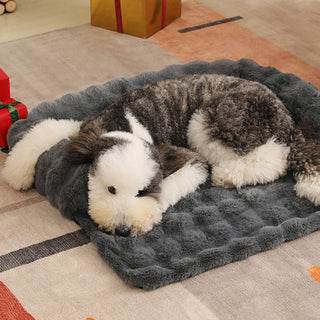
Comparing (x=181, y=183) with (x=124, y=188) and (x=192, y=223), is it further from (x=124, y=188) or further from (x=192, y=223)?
(x=124, y=188)

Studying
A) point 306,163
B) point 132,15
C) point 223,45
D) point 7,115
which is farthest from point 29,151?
point 223,45

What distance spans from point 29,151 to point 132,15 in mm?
1971

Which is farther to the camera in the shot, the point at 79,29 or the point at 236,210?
the point at 79,29

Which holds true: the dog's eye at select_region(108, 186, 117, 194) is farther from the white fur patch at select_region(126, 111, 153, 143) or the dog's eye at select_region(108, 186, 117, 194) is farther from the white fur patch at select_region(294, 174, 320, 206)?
the white fur patch at select_region(294, 174, 320, 206)

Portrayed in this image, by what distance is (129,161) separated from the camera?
2070 mm

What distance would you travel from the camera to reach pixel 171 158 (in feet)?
7.56

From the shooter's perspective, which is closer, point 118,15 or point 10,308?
point 10,308

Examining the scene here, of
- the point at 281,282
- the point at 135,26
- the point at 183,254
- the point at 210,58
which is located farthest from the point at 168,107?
the point at 135,26

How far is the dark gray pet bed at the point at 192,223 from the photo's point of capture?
6.67 feet

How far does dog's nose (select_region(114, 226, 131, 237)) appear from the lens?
6.82 feet

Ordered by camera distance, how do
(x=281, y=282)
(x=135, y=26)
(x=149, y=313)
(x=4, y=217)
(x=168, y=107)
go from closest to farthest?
(x=149, y=313), (x=281, y=282), (x=4, y=217), (x=168, y=107), (x=135, y=26)

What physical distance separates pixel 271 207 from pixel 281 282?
42cm

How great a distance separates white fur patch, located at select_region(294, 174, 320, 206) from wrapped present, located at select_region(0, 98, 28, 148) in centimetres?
137

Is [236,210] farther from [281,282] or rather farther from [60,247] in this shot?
[60,247]
